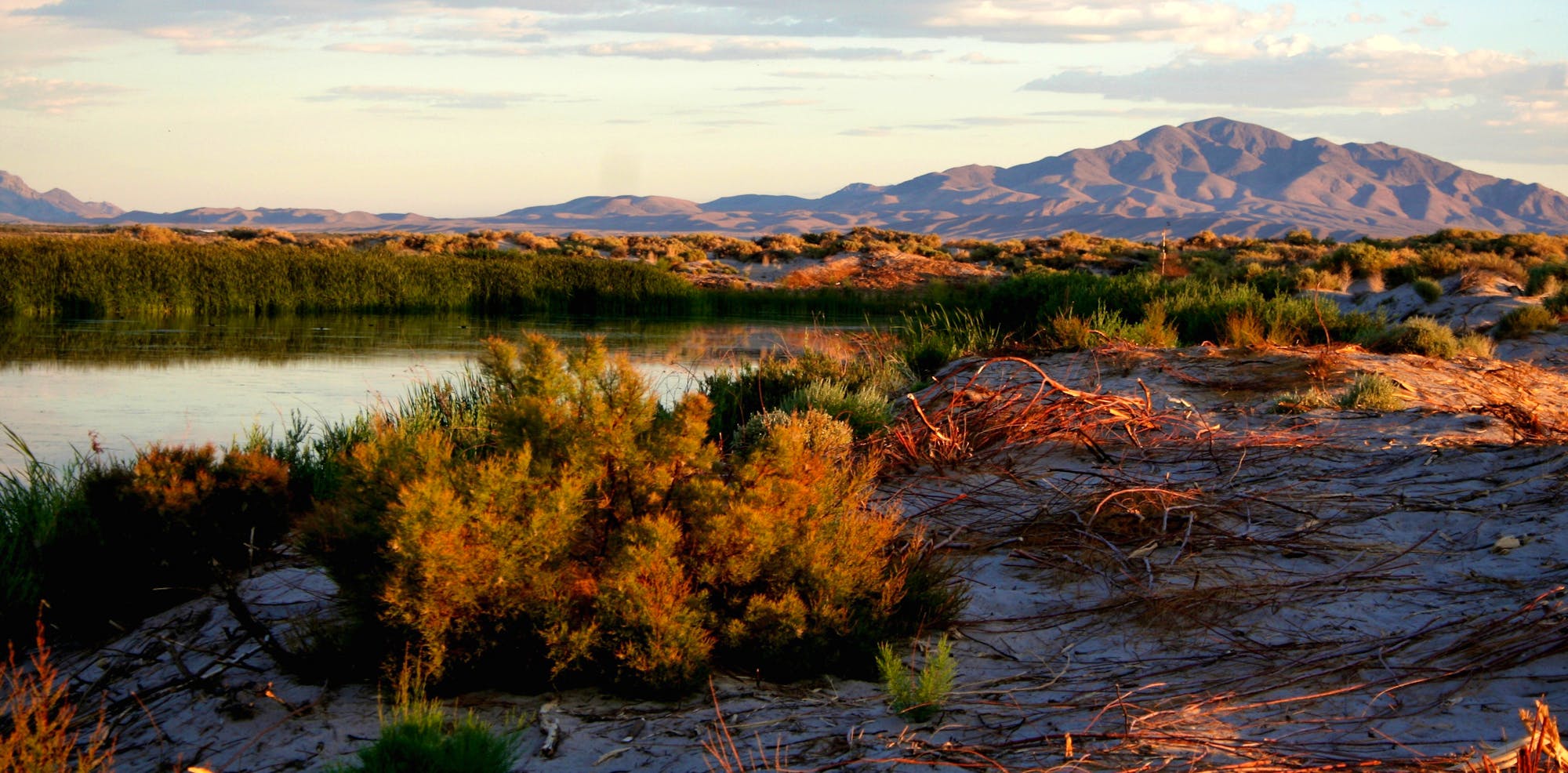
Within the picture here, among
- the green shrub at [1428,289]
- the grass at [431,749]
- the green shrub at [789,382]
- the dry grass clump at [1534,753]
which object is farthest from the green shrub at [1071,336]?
the green shrub at [1428,289]

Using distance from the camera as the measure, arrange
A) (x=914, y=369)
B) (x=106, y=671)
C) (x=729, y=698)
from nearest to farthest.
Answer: (x=729, y=698), (x=106, y=671), (x=914, y=369)

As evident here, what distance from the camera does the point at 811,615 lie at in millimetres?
3832

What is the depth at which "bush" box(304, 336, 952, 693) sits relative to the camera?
11.4ft

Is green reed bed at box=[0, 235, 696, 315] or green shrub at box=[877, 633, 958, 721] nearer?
green shrub at box=[877, 633, 958, 721]

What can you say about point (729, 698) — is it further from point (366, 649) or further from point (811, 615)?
point (366, 649)

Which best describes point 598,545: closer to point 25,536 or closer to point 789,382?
point 25,536

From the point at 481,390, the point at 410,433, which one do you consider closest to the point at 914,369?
the point at 481,390

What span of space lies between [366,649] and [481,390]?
5071 mm

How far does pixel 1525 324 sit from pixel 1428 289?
470 centimetres

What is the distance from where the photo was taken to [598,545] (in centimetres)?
382

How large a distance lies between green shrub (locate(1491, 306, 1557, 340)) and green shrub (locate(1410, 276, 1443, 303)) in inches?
151

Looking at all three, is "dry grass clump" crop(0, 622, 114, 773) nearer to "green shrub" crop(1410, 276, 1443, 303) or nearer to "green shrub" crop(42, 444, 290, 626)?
"green shrub" crop(42, 444, 290, 626)

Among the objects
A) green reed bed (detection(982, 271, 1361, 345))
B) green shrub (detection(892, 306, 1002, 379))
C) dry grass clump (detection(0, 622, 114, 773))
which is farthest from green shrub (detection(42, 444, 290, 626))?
green reed bed (detection(982, 271, 1361, 345))

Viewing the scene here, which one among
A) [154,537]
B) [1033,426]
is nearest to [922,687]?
[154,537]
